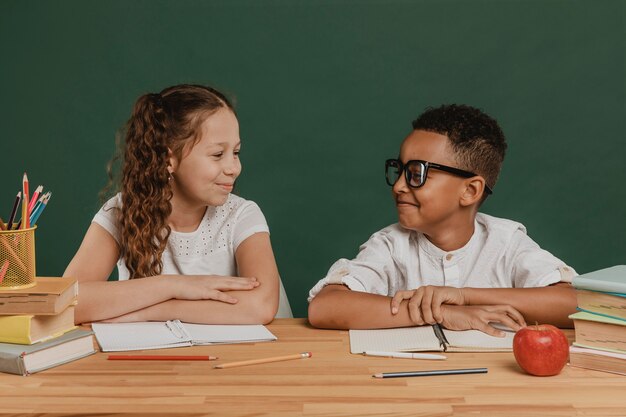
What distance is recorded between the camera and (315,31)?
12.9 ft

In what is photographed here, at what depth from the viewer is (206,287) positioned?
7.48 ft

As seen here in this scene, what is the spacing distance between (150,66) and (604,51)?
217 cm

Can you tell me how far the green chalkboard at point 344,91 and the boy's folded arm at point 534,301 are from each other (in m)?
1.76

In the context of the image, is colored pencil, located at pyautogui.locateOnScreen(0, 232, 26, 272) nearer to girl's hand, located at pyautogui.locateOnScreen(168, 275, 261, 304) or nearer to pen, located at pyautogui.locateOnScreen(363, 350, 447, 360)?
girl's hand, located at pyautogui.locateOnScreen(168, 275, 261, 304)

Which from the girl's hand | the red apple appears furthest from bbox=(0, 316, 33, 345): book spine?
the red apple

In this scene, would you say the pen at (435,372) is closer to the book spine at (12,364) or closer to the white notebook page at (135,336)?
the white notebook page at (135,336)

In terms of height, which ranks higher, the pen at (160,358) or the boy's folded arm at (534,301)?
the boy's folded arm at (534,301)

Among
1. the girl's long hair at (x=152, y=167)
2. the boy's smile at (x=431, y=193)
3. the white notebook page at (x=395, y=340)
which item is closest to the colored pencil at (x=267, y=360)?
the white notebook page at (x=395, y=340)

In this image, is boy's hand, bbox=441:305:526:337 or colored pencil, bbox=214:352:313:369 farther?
boy's hand, bbox=441:305:526:337

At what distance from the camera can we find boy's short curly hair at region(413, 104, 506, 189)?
2549 millimetres

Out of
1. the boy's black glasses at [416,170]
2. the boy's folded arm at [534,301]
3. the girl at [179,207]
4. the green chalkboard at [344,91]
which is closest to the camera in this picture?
the boy's folded arm at [534,301]

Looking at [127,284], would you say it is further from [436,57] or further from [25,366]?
[436,57]

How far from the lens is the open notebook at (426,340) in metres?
1.91

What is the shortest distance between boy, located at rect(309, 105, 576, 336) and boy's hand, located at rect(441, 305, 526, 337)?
0.04 m
